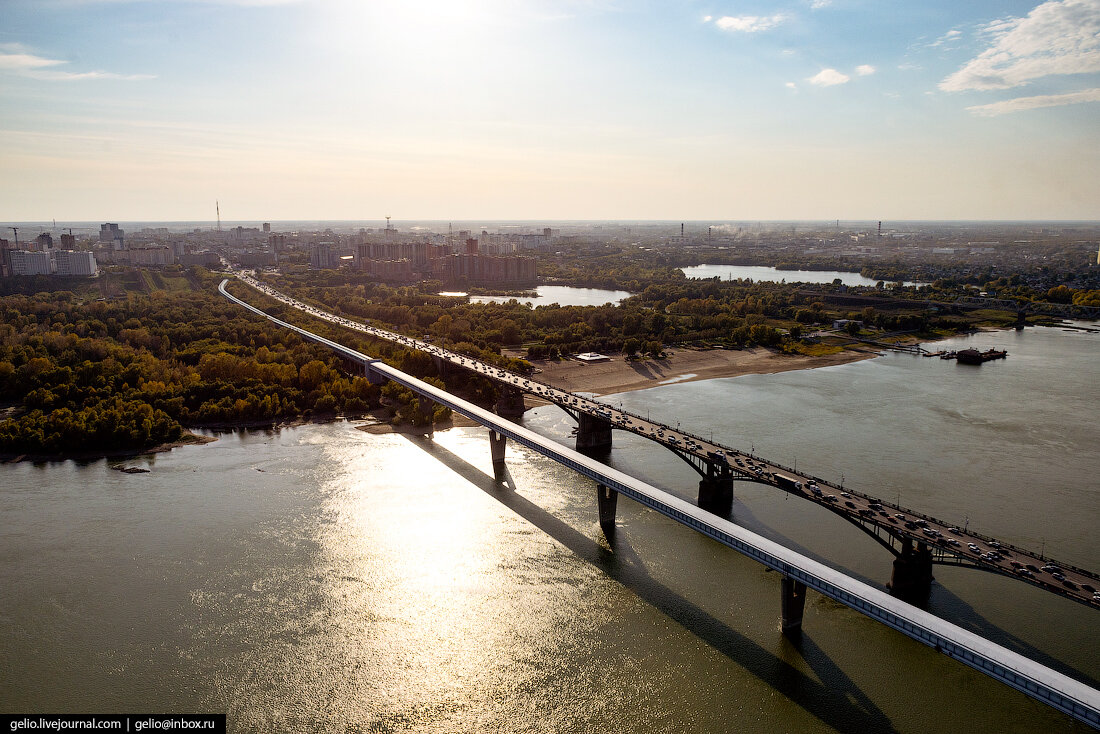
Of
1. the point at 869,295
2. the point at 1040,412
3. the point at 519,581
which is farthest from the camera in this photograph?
the point at 869,295

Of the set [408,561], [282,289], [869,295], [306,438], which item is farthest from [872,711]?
[282,289]

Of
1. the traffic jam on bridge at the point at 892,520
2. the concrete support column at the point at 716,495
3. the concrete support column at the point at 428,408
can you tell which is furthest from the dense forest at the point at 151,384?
the concrete support column at the point at 716,495

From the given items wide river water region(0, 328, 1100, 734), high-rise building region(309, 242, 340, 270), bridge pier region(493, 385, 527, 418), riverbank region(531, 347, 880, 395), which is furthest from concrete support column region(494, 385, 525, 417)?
high-rise building region(309, 242, 340, 270)

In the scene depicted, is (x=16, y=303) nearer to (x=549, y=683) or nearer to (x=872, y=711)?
(x=549, y=683)

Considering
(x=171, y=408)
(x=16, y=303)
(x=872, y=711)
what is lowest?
(x=872, y=711)

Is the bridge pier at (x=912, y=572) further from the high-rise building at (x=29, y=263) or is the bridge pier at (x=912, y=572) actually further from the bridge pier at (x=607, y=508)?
the high-rise building at (x=29, y=263)

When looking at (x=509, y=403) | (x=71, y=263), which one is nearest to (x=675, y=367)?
(x=509, y=403)
